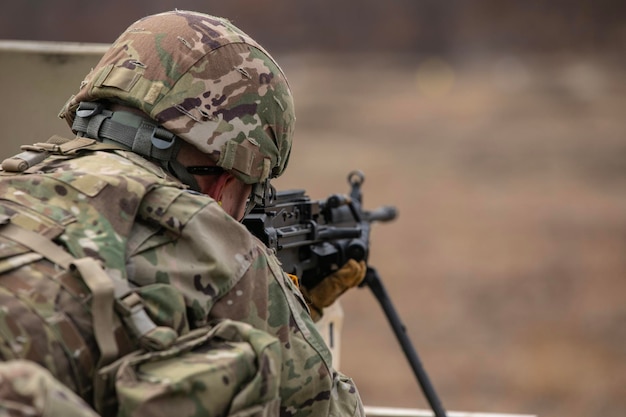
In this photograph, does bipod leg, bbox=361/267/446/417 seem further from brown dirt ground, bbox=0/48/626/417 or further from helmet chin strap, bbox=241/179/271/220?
brown dirt ground, bbox=0/48/626/417

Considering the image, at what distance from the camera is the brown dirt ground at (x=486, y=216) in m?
7.82

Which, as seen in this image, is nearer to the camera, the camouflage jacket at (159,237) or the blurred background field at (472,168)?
the camouflage jacket at (159,237)

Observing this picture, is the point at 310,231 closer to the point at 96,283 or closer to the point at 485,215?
the point at 96,283

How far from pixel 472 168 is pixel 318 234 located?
8.24 metres

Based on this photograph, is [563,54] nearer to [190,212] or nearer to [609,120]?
[609,120]

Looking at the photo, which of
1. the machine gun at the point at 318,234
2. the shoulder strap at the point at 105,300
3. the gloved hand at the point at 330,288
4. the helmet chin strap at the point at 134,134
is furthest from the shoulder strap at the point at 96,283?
the gloved hand at the point at 330,288

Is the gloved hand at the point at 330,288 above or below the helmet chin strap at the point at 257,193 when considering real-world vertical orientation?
below

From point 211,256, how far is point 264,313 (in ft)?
0.72

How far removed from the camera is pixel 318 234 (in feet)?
11.6

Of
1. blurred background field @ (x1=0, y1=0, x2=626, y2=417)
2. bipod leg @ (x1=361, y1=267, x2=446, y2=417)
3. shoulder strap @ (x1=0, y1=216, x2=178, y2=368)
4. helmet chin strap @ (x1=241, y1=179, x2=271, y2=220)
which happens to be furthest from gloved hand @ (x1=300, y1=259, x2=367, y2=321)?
blurred background field @ (x1=0, y1=0, x2=626, y2=417)

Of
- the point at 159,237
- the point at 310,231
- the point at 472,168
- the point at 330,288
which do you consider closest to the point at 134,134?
the point at 159,237

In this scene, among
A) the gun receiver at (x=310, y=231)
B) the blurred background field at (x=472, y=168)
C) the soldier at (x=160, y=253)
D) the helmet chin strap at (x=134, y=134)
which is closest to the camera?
the soldier at (x=160, y=253)

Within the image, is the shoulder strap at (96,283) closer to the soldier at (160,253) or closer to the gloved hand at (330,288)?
the soldier at (160,253)

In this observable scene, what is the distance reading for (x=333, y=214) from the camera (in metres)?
3.82
